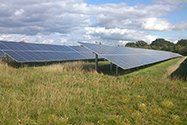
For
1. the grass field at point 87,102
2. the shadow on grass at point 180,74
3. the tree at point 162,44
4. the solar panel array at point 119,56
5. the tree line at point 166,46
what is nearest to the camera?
the grass field at point 87,102

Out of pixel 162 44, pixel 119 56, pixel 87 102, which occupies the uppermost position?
pixel 119 56

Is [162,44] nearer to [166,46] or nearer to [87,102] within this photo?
[166,46]

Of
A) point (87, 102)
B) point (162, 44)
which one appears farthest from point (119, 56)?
point (162, 44)

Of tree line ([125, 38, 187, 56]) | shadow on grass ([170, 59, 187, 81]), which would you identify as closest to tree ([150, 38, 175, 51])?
tree line ([125, 38, 187, 56])

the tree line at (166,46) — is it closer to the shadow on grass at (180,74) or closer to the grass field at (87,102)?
Result: the shadow on grass at (180,74)

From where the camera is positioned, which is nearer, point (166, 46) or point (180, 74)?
point (180, 74)

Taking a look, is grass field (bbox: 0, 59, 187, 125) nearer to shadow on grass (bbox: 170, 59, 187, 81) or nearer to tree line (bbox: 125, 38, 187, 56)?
shadow on grass (bbox: 170, 59, 187, 81)

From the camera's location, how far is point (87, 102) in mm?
10812

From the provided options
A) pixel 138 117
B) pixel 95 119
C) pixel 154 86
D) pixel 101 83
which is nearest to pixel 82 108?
pixel 95 119

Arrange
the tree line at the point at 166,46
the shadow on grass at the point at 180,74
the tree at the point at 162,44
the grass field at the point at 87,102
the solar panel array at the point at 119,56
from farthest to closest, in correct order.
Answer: the tree at the point at 162,44 < the tree line at the point at 166,46 < the solar panel array at the point at 119,56 < the shadow on grass at the point at 180,74 < the grass field at the point at 87,102

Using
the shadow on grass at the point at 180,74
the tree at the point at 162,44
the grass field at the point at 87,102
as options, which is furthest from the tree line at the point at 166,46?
the grass field at the point at 87,102

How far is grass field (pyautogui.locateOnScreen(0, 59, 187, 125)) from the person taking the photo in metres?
9.12

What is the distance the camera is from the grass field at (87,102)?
9.12m

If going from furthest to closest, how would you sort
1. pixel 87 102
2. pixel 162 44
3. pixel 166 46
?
pixel 162 44, pixel 166 46, pixel 87 102
